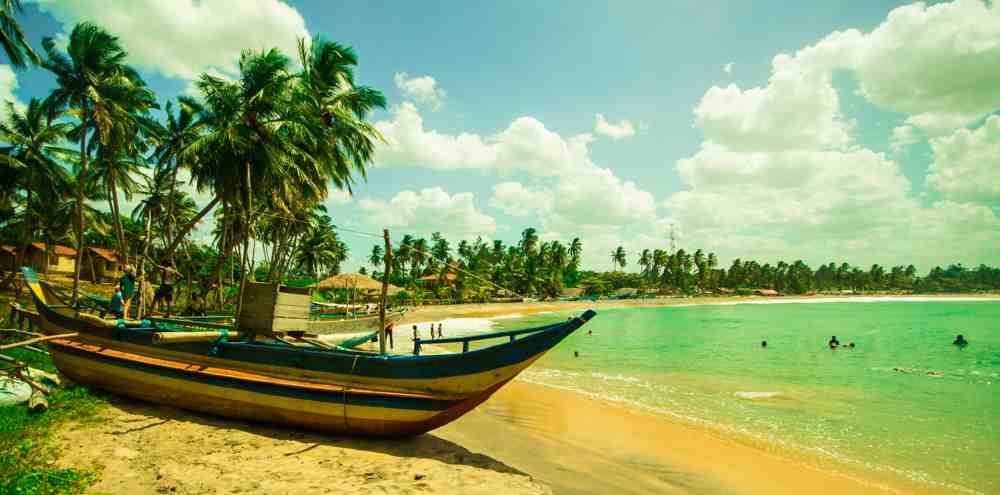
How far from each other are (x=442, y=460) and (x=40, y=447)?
5.24m

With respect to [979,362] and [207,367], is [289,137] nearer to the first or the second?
[207,367]

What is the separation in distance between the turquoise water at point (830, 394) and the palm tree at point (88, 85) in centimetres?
1850

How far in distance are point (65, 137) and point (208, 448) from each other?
23268 millimetres

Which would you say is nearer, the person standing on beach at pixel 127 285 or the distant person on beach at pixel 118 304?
the distant person on beach at pixel 118 304

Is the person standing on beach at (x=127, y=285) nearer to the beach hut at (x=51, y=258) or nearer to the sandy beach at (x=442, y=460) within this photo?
the sandy beach at (x=442, y=460)

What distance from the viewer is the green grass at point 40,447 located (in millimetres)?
4734

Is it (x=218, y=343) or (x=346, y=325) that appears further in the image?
(x=346, y=325)

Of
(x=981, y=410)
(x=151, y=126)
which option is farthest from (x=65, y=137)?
(x=981, y=410)

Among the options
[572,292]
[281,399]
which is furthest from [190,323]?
[572,292]

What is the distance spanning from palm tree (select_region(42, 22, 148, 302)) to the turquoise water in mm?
18502

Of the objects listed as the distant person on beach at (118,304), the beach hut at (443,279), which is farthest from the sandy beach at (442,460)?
the beach hut at (443,279)

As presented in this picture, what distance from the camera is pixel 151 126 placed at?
20.0 m

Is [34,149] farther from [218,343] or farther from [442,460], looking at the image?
[442,460]

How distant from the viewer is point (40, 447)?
586cm
